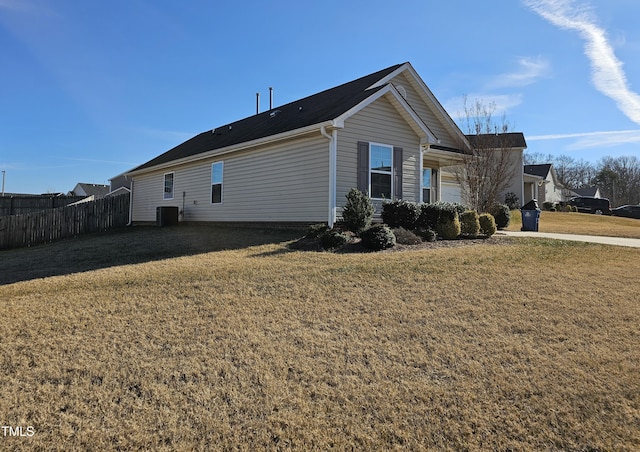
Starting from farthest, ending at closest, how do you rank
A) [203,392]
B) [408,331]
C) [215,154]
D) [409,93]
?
1. [409,93]
2. [215,154]
3. [408,331]
4. [203,392]

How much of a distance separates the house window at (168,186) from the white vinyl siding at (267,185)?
1059 mm

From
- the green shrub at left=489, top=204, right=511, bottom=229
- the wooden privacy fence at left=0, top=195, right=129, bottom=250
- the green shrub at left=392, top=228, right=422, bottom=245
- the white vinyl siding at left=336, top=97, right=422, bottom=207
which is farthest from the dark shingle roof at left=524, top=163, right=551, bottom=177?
the wooden privacy fence at left=0, top=195, right=129, bottom=250

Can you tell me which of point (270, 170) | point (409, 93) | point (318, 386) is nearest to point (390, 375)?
point (318, 386)

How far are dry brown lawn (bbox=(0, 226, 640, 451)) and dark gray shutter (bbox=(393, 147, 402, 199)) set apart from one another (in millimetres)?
5812

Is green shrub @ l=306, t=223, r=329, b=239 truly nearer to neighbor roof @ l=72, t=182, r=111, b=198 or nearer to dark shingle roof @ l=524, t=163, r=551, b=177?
dark shingle roof @ l=524, t=163, r=551, b=177

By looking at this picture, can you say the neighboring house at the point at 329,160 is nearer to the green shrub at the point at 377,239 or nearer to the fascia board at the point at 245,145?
the fascia board at the point at 245,145

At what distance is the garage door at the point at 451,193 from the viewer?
2022 centimetres

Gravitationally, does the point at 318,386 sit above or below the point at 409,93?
below

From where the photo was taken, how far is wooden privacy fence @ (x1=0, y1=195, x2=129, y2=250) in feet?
48.1

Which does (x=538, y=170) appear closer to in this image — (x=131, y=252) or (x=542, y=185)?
(x=542, y=185)

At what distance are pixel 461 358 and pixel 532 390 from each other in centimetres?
68

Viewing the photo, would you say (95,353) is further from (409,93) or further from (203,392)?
(409,93)

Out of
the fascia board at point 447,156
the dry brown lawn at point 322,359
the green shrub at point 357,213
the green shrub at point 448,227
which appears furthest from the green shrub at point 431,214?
the dry brown lawn at point 322,359

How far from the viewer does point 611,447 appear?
286 cm
